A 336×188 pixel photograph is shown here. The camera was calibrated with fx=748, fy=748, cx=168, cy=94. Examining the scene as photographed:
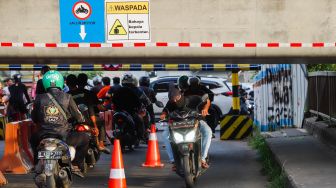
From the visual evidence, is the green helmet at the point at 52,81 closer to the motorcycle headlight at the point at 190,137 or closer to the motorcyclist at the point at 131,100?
the motorcycle headlight at the point at 190,137

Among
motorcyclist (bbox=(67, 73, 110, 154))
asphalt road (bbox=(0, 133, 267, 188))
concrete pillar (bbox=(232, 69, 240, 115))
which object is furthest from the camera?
concrete pillar (bbox=(232, 69, 240, 115))

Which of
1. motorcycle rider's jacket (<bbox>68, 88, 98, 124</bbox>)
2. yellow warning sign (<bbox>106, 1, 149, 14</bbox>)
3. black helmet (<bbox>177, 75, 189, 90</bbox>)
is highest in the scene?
yellow warning sign (<bbox>106, 1, 149, 14</bbox>)

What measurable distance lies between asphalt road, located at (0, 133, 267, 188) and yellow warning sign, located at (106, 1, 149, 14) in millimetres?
2633

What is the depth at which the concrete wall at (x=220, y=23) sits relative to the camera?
471 inches

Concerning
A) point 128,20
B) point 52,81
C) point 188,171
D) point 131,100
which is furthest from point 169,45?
point 131,100

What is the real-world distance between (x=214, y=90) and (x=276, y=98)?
7.82 metres

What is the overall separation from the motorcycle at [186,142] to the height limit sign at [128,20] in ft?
6.48

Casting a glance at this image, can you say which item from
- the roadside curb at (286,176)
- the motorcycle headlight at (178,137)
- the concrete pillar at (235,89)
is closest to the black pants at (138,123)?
the concrete pillar at (235,89)

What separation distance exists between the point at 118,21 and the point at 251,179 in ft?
10.7

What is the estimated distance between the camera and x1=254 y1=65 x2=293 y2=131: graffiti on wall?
17.7 m

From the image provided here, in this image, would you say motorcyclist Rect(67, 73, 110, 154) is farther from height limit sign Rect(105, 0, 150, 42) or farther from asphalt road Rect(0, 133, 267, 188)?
height limit sign Rect(105, 0, 150, 42)

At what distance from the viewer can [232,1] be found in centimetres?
1195

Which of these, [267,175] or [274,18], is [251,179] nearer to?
[267,175]

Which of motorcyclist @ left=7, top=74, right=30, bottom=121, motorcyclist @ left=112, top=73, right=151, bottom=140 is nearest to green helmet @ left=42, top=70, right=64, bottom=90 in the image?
motorcyclist @ left=112, top=73, right=151, bottom=140
